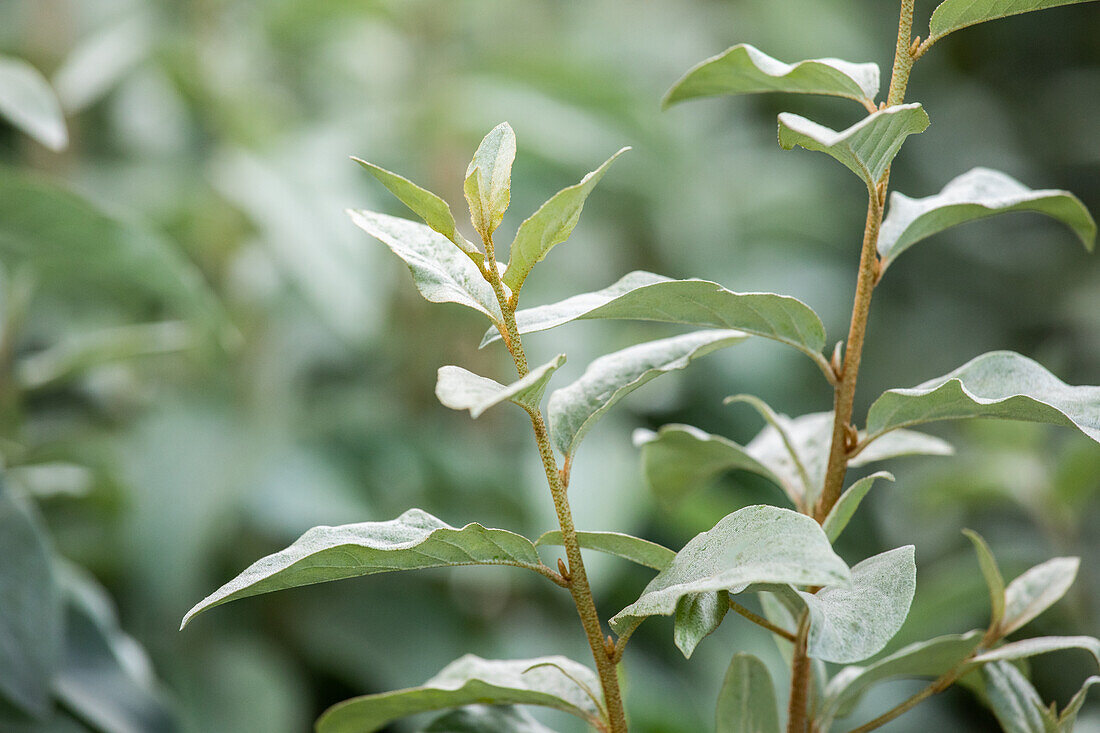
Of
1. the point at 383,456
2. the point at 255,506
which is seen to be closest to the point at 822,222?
the point at 383,456

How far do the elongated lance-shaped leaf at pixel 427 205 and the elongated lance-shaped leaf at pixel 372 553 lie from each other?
67 mm

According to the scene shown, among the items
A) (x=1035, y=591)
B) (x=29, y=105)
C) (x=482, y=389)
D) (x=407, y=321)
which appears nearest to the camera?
(x=482, y=389)

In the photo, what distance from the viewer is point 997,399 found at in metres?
0.24

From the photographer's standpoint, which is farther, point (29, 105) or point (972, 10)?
point (29, 105)

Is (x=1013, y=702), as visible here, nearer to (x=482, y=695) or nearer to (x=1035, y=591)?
(x=1035, y=591)

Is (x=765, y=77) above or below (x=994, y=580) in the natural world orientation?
above

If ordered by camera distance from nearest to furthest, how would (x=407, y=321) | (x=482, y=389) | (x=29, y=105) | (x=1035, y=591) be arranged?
1. (x=482, y=389)
2. (x=1035, y=591)
3. (x=29, y=105)
4. (x=407, y=321)

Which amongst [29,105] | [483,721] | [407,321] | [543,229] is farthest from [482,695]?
[407,321]

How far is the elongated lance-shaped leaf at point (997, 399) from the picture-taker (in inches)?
8.8

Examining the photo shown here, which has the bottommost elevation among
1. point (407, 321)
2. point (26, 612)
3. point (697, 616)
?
point (407, 321)

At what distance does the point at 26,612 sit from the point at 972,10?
0.37 m

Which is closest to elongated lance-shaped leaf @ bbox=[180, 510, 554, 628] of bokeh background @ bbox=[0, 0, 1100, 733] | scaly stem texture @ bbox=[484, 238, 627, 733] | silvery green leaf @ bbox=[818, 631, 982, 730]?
scaly stem texture @ bbox=[484, 238, 627, 733]

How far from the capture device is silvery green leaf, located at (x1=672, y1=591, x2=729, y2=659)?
0.67 ft

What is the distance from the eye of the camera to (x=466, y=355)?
3.00 ft
